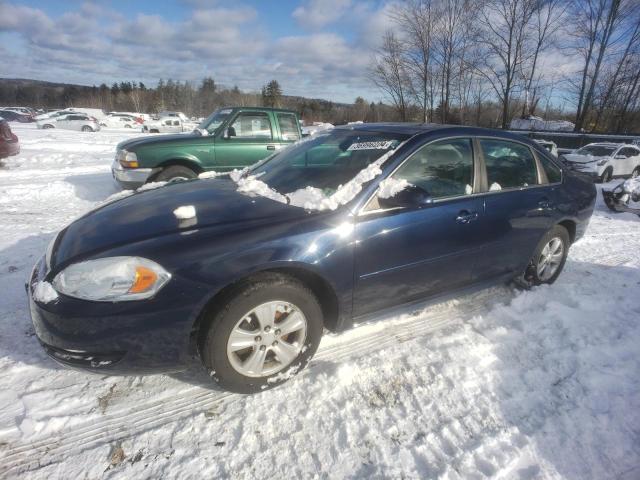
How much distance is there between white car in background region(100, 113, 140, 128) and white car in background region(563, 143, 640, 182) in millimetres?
36287

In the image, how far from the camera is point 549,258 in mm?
3711

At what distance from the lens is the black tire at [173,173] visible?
6.08 meters

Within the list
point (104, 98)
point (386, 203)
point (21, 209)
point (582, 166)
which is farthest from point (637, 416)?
point (104, 98)

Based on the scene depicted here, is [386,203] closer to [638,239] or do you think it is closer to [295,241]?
[295,241]

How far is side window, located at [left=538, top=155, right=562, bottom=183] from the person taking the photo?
3568 millimetres

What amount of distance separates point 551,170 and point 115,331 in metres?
3.89

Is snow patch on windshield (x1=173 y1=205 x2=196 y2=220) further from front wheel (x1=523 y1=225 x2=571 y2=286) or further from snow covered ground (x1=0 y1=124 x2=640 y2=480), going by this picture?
front wheel (x1=523 y1=225 x2=571 y2=286)

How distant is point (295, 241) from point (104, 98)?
322 ft

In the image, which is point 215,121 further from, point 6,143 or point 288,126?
point 6,143

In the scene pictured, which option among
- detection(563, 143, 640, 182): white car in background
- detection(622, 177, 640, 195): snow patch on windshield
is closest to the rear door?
detection(622, 177, 640, 195): snow patch on windshield

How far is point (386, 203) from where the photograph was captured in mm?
2482

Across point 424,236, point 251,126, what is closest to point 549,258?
point 424,236

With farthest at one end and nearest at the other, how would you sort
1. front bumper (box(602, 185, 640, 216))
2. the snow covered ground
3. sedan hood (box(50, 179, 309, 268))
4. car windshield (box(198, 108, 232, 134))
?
front bumper (box(602, 185, 640, 216)), car windshield (box(198, 108, 232, 134)), sedan hood (box(50, 179, 309, 268)), the snow covered ground

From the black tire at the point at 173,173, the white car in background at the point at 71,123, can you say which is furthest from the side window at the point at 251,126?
the white car in background at the point at 71,123
